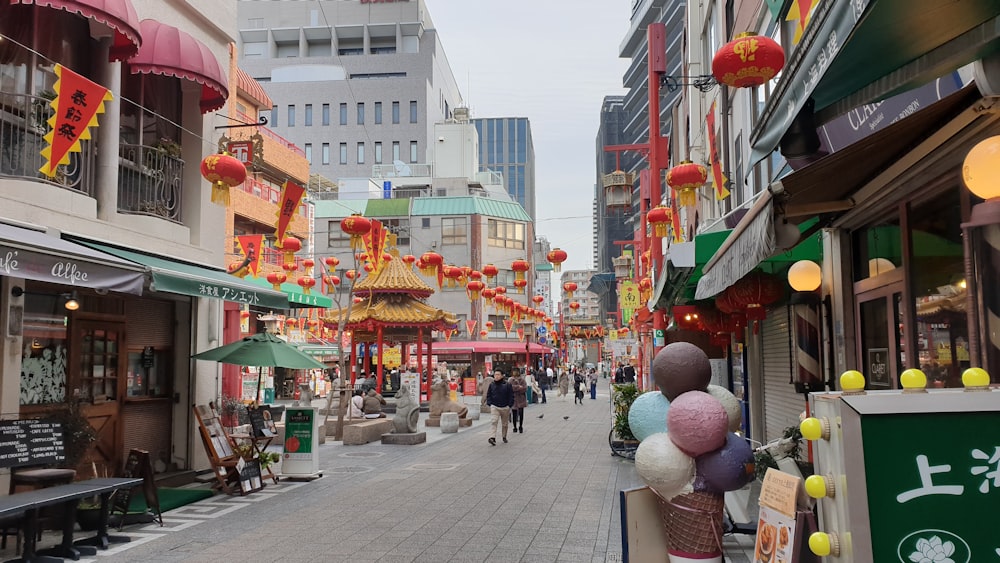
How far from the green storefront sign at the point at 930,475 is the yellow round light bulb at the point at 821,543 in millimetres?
215

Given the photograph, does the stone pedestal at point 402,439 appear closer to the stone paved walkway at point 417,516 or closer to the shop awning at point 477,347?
the stone paved walkway at point 417,516

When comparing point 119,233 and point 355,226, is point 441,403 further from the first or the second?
point 119,233

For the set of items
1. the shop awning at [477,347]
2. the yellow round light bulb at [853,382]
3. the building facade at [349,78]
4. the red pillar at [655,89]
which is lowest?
the yellow round light bulb at [853,382]

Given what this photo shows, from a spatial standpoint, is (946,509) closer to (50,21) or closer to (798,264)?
(798,264)

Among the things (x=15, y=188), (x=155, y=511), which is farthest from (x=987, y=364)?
(x=15, y=188)

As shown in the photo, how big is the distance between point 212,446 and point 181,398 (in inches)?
63.7

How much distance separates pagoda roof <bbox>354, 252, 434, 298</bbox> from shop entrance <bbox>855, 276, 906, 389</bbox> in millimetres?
25475

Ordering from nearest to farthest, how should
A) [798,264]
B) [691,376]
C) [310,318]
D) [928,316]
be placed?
[691,376]
[928,316]
[798,264]
[310,318]

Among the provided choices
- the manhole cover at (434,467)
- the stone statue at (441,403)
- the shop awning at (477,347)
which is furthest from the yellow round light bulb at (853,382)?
the shop awning at (477,347)

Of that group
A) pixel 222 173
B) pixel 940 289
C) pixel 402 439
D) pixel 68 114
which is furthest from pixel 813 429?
pixel 402 439

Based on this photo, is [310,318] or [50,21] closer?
[50,21]

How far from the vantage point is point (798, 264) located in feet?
29.0

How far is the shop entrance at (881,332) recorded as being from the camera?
281 inches

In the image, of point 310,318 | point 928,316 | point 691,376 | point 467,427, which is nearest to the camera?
point 691,376
